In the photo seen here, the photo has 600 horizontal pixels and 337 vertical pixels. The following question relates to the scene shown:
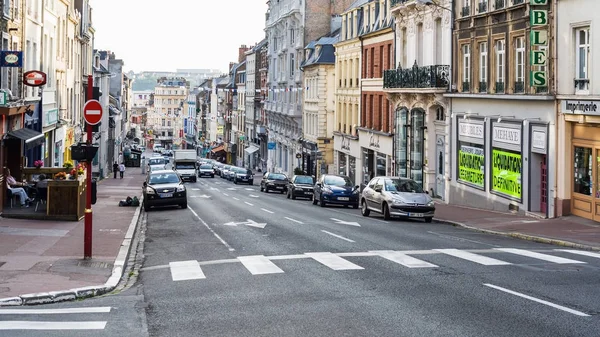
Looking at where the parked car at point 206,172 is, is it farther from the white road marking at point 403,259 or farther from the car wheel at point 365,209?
the white road marking at point 403,259

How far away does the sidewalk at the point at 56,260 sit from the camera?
42.4 feet

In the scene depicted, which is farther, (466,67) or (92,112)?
(466,67)

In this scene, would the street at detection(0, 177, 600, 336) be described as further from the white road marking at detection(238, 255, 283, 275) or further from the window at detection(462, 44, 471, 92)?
the window at detection(462, 44, 471, 92)

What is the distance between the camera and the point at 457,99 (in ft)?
119

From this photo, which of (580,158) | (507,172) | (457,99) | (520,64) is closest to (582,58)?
(580,158)

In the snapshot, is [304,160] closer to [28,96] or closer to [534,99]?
[28,96]

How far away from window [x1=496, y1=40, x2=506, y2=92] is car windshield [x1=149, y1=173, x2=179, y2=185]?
13.3 metres

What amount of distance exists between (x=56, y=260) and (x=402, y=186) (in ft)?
48.6

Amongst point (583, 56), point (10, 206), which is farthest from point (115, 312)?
point (583, 56)

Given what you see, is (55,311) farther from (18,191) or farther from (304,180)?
(304,180)

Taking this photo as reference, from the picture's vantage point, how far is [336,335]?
31.4 ft

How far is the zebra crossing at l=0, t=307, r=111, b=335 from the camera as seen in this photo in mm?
10234

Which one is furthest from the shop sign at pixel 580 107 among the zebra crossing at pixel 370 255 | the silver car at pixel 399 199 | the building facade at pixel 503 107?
the zebra crossing at pixel 370 255

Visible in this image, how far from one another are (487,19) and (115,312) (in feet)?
79.8
